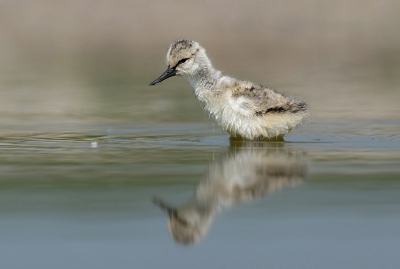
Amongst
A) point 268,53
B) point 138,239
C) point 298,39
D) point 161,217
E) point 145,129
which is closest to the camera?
point 138,239

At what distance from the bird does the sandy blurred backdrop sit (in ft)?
12.2

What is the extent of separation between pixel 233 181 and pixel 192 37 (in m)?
15.2

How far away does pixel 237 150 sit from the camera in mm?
7723

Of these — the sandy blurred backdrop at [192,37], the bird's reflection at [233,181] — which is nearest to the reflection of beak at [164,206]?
the bird's reflection at [233,181]

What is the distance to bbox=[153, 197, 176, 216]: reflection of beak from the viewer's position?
514cm

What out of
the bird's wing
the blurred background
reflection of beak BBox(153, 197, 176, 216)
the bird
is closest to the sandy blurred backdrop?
the blurred background

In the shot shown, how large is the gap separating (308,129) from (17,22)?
15062 mm

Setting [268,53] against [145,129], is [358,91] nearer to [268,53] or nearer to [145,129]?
[145,129]

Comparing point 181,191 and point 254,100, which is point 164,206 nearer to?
point 181,191

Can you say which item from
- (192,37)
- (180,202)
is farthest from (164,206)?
(192,37)

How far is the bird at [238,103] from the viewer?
8.19 m

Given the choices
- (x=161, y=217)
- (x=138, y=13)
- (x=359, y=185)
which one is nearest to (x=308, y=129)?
(x=359, y=185)

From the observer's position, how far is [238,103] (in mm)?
8172

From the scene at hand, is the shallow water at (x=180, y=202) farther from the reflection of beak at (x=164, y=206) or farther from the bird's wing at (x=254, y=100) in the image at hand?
the bird's wing at (x=254, y=100)
